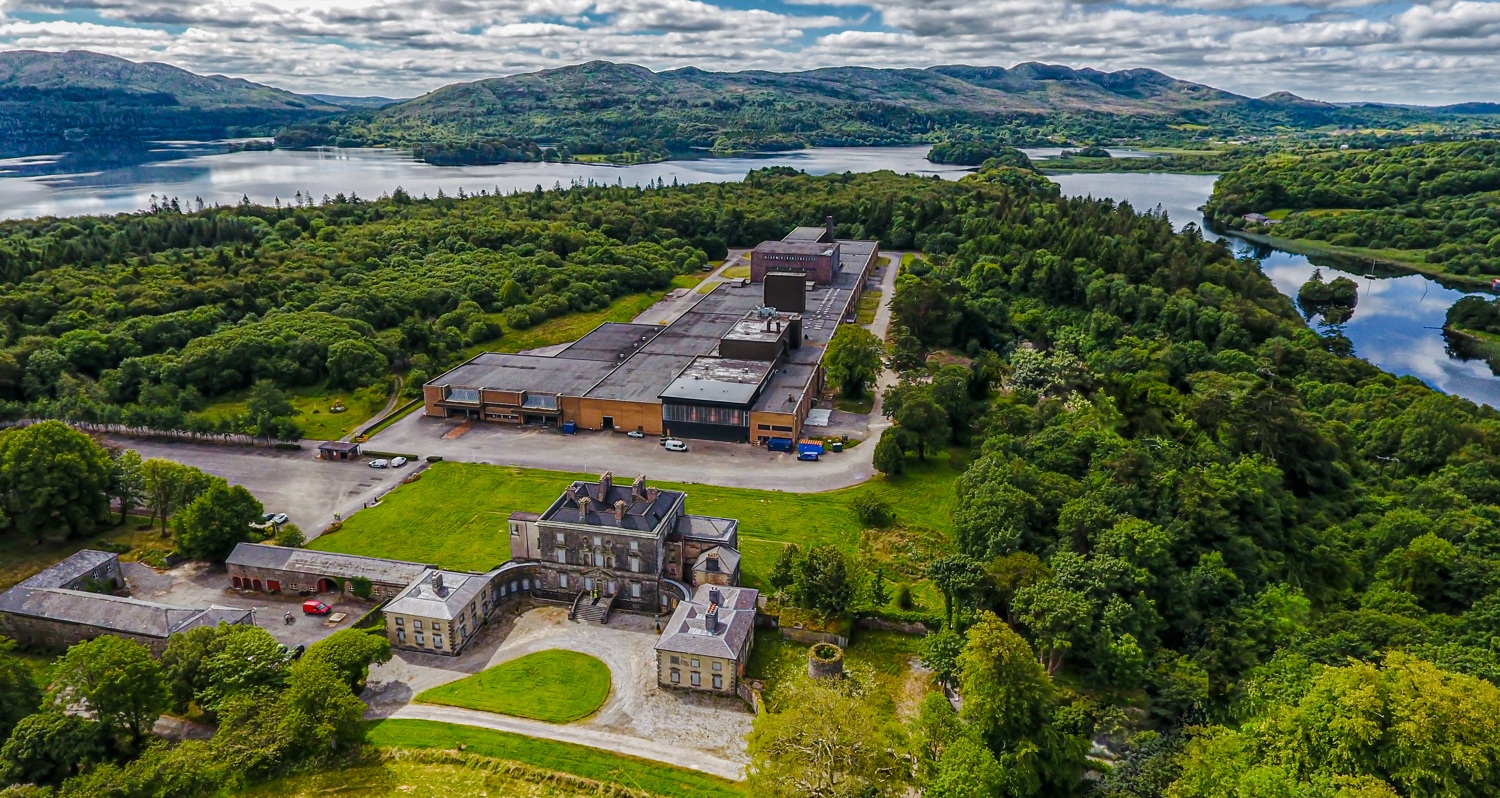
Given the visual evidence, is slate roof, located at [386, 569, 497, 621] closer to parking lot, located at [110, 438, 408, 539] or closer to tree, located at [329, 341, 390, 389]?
parking lot, located at [110, 438, 408, 539]

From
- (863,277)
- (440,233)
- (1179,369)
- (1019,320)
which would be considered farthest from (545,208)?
(1179,369)

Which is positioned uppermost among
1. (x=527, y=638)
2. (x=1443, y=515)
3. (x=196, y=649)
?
(x=1443, y=515)

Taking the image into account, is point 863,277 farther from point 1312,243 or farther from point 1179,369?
point 1312,243

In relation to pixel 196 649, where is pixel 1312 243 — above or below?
above

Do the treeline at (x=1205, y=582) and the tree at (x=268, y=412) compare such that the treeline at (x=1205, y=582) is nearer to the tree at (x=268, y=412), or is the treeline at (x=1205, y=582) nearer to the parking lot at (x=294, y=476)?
the parking lot at (x=294, y=476)

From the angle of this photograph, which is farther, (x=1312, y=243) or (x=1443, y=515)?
(x=1312, y=243)

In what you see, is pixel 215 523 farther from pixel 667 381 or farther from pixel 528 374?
pixel 667 381

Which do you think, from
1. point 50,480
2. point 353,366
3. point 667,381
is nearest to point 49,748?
point 50,480
